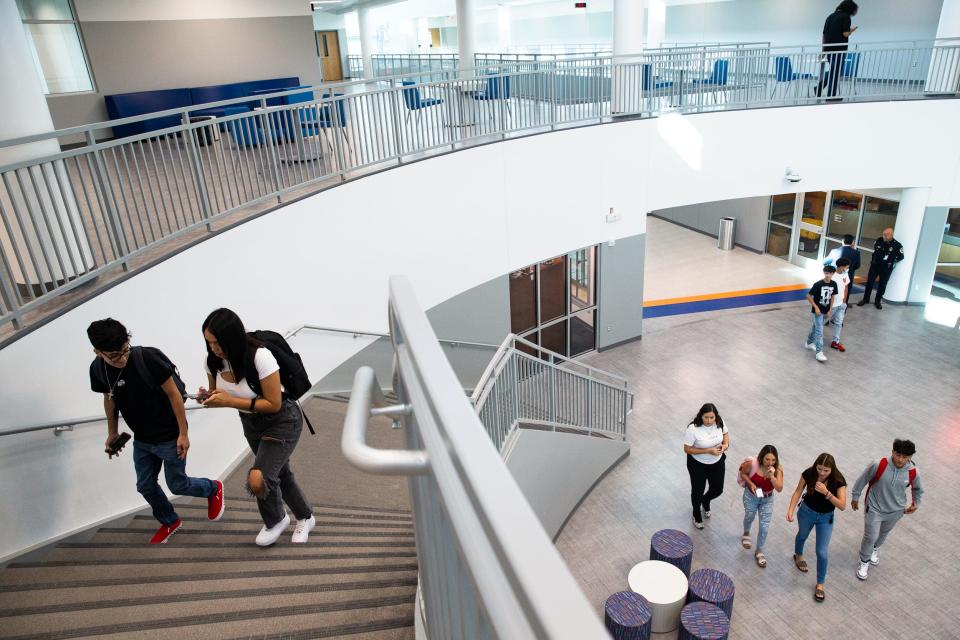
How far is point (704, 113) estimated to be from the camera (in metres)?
12.3

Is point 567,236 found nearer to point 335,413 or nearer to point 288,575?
point 335,413

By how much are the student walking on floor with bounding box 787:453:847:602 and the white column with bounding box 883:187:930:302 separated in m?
9.74

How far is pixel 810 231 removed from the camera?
1722cm

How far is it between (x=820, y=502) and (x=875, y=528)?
3.05 feet

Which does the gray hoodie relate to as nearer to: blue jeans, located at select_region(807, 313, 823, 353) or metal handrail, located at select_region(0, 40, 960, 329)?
blue jeans, located at select_region(807, 313, 823, 353)

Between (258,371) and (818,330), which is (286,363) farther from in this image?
(818,330)

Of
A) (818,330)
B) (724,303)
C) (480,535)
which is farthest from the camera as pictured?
(724,303)

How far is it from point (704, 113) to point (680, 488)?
7.20 metres

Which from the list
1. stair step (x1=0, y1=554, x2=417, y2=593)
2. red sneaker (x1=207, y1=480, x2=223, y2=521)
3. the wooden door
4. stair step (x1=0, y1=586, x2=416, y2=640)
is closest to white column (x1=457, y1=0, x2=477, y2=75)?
red sneaker (x1=207, y1=480, x2=223, y2=521)

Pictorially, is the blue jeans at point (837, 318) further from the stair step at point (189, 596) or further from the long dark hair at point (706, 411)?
the stair step at point (189, 596)

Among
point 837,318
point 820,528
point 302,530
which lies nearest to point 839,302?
point 837,318

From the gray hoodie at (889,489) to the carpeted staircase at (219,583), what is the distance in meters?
4.83

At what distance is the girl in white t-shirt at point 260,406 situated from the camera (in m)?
3.32

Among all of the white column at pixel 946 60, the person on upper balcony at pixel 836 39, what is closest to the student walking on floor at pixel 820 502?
the person on upper balcony at pixel 836 39
